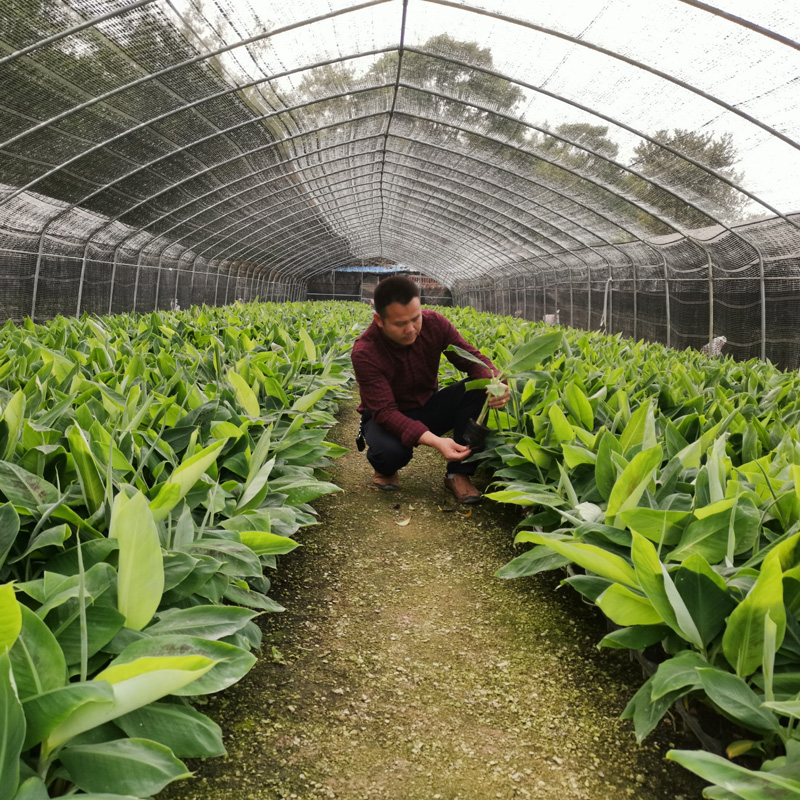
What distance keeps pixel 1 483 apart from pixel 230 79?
918 centimetres

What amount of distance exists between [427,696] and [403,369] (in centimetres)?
251

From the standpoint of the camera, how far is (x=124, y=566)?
1.36 m

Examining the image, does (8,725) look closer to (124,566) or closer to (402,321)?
(124,566)

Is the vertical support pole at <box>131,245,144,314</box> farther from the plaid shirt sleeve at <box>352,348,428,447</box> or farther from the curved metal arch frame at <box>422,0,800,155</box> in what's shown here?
the plaid shirt sleeve at <box>352,348,428,447</box>

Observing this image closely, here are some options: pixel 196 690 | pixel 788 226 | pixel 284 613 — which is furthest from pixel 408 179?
pixel 196 690

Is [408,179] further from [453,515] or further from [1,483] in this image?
[1,483]

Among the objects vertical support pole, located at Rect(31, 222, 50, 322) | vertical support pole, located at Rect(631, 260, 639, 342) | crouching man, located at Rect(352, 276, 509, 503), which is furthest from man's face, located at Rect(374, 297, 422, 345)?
vertical support pole, located at Rect(631, 260, 639, 342)

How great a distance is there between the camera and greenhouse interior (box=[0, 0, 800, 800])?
1.46 metres

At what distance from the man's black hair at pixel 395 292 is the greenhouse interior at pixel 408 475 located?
0.03m

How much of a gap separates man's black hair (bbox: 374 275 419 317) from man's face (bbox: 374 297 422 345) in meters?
0.02

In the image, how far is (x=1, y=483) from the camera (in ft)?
6.09

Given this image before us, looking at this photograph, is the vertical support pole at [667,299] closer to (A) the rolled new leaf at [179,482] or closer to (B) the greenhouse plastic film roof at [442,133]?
(B) the greenhouse plastic film roof at [442,133]

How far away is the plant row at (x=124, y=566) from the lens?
3.77ft

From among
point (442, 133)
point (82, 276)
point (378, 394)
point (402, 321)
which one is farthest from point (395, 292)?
point (82, 276)
